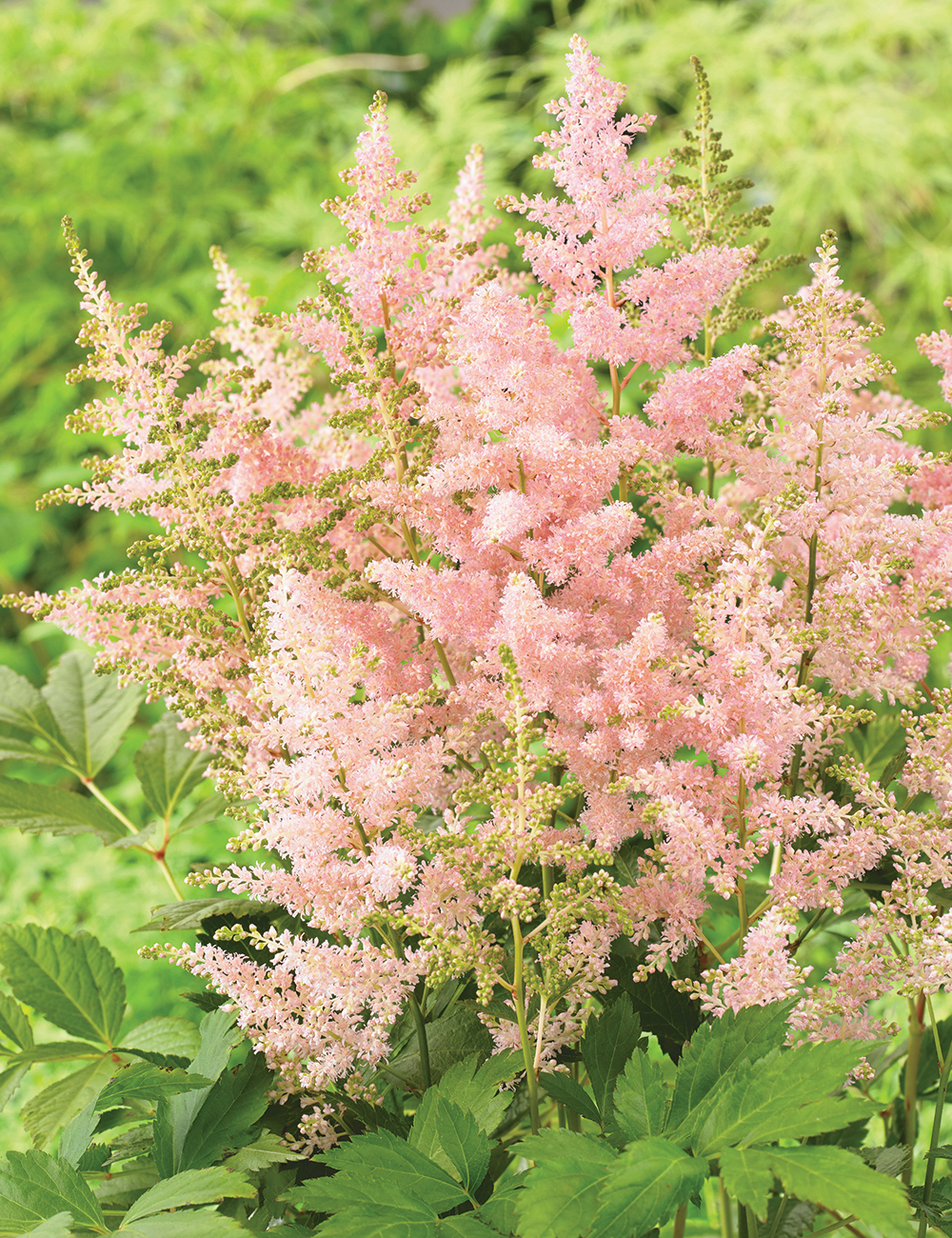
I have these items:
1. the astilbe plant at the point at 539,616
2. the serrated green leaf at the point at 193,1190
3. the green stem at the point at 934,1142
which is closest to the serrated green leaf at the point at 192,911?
the astilbe plant at the point at 539,616

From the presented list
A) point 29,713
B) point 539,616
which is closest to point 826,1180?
point 539,616

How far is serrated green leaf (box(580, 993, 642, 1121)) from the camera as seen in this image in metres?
0.60

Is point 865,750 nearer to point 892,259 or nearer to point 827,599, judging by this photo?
point 827,599

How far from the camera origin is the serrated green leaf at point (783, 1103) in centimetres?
46

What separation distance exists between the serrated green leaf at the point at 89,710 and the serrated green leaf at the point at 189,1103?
1.10 ft

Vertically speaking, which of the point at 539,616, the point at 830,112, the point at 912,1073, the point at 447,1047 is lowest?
the point at 912,1073

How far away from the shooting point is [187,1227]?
1.63ft

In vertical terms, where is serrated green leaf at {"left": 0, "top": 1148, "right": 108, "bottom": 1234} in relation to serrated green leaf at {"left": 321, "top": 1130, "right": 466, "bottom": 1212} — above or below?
below

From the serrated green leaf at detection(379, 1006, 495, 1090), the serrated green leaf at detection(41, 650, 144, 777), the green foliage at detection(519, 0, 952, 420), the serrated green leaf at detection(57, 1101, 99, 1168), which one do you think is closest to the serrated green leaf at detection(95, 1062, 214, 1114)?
the serrated green leaf at detection(57, 1101, 99, 1168)

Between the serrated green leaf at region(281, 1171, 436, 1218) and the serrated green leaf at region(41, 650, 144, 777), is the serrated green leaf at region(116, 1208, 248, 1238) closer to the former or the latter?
the serrated green leaf at region(281, 1171, 436, 1218)

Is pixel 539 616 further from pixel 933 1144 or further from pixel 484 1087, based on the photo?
pixel 933 1144

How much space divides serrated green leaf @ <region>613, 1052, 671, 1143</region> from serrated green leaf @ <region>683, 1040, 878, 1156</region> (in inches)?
0.8

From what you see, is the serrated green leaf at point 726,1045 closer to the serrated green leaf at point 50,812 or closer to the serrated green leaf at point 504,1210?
the serrated green leaf at point 504,1210

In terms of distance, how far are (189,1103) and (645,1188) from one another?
25 centimetres
